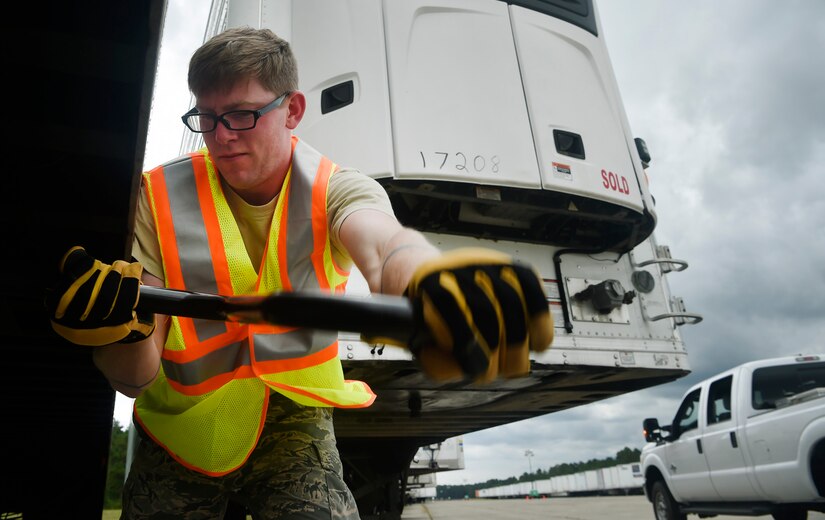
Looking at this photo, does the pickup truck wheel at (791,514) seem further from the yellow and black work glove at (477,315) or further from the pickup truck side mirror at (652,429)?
the yellow and black work glove at (477,315)

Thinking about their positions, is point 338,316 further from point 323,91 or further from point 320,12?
point 320,12

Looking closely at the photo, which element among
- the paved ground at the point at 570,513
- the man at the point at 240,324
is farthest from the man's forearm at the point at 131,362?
the paved ground at the point at 570,513

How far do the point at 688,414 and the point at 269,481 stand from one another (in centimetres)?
717

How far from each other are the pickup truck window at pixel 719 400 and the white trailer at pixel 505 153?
274 centimetres

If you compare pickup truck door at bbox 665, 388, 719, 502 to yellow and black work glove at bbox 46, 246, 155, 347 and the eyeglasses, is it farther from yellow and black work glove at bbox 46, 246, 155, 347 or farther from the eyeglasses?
yellow and black work glove at bbox 46, 246, 155, 347

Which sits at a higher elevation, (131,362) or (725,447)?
(725,447)

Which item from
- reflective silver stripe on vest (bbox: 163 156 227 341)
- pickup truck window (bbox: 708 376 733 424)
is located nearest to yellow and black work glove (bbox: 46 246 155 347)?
reflective silver stripe on vest (bbox: 163 156 227 341)

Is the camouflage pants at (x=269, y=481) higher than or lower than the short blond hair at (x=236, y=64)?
lower

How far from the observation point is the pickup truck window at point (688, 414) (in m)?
7.59

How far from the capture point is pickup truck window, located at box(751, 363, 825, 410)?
6559 millimetres

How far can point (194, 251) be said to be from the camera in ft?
6.18

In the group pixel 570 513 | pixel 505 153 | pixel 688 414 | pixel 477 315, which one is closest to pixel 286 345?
pixel 477 315

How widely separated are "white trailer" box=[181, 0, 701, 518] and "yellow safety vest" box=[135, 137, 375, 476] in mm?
1698

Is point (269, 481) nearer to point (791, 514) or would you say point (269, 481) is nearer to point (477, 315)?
point (477, 315)
